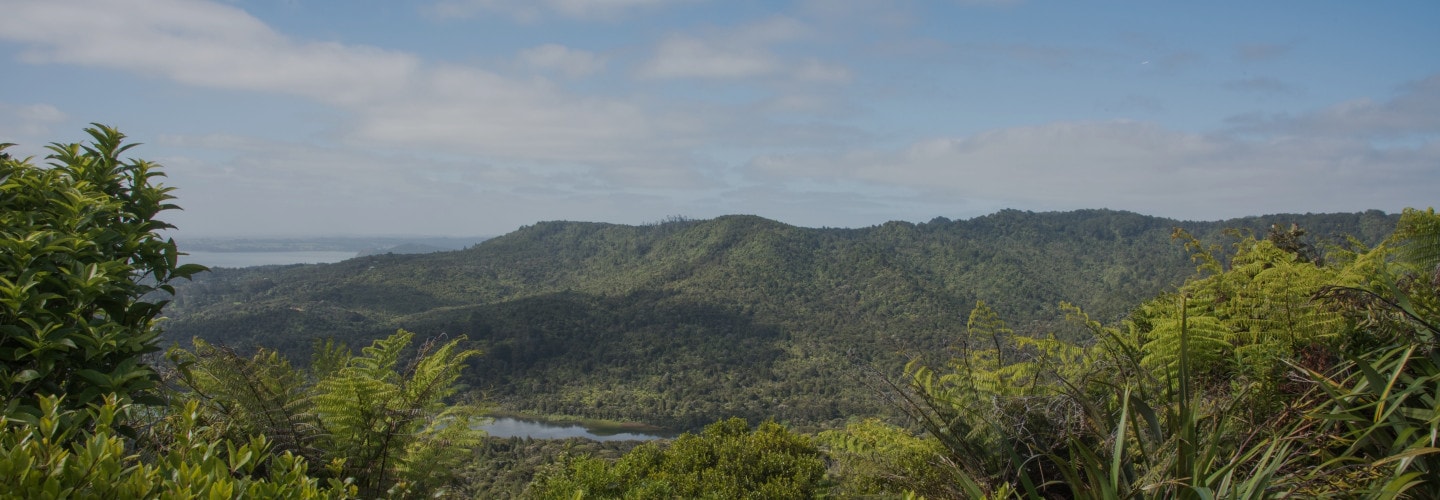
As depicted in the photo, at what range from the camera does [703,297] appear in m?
59.9

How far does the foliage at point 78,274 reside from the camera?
85.0 inches

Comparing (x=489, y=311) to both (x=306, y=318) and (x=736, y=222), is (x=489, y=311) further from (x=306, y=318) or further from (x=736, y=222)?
(x=736, y=222)

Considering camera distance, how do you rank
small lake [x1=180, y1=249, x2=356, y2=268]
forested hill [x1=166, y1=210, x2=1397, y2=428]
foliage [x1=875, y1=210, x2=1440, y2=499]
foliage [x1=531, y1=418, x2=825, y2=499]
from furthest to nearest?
small lake [x1=180, y1=249, x2=356, y2=268], forested hill [x1=166, y1=210, x2=1397, y2=428], foliage [x1=531, y1=418, x2=825, y2=499], foliage [x1=875, y1=210, x2=1440, y2=499]

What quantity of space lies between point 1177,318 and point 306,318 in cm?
4880

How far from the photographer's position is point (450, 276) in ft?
209

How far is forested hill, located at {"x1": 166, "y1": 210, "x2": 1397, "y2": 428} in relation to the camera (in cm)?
4119

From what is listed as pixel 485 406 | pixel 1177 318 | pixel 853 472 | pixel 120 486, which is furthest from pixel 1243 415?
pixel 120 486

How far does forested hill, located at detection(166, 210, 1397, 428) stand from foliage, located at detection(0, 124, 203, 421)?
26.2 meters

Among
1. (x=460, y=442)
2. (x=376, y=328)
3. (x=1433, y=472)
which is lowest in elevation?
(x=376, y=328)

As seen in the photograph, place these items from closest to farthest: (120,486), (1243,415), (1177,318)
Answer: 1. (120,486)
2. (1243,415)
3. (1177,318)

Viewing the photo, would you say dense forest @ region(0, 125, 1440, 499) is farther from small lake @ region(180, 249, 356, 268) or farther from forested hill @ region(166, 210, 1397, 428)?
small lake @ region(180, 249, 356, 268)

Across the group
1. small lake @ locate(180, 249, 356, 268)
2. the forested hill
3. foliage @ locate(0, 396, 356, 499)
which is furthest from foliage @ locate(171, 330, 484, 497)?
small lake @ locate(180, 249, 356, 268)

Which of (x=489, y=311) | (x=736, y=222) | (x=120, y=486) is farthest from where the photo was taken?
Result: (x=736, y=222)

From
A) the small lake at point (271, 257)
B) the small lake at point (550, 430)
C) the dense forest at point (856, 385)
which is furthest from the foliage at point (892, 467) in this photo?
the small lake at point (271, 257)
